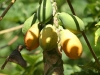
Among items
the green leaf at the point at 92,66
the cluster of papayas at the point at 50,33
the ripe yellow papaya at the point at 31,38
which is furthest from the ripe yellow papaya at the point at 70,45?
the green leaf at the point at 92,66

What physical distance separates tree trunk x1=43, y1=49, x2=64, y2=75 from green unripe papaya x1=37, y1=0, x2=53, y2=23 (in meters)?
0.14

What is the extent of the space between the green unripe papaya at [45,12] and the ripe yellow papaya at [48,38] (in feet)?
0.14

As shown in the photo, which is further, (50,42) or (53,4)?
(53,4)

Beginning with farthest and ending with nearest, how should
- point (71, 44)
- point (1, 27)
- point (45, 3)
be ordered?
point (1, 27) < point (45, 3) < point (71, 44)

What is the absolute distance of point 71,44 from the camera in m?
1.44

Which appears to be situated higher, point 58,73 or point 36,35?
point 36,35

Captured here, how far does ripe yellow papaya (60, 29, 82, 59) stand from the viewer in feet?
4.66

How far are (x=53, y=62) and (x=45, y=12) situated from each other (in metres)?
0.21

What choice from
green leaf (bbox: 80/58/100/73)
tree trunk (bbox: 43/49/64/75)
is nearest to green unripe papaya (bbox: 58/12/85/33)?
tree trunk (bbox: 43/49/64/75)

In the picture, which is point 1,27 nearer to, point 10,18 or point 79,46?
point 10,18

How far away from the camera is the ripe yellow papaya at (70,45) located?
142 cm

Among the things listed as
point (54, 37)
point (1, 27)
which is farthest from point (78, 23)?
point (1, 27)

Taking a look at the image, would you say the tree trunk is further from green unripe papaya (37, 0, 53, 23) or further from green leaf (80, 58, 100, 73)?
green leaf (80, 58, 100, 73)

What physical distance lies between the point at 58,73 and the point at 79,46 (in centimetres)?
16
